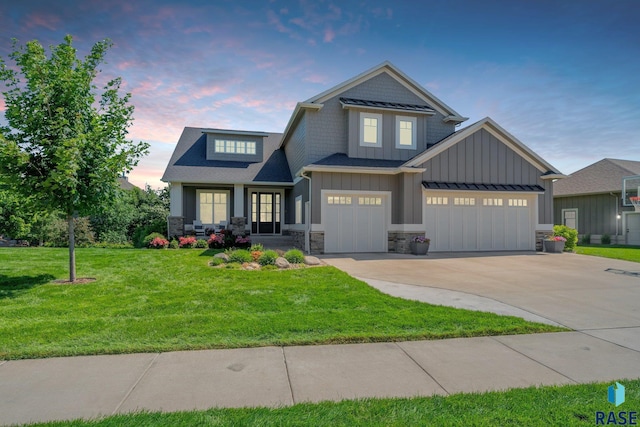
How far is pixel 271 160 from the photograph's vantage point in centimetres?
1920

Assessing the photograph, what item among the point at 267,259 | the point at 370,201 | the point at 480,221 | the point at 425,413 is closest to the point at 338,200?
the point at 370,201

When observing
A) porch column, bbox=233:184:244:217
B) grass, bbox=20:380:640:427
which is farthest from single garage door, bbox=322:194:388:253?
grass, bbox=20:380:640:427

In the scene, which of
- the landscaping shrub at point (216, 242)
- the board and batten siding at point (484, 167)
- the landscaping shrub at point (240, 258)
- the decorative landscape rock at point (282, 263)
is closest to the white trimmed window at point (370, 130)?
the board and batten siding at point (484, 167)

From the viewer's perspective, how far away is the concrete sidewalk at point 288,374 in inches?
117

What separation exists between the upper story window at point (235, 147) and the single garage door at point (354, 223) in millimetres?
7595

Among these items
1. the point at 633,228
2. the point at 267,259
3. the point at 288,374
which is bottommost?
the point at 288,374

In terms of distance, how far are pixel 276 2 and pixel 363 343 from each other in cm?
954

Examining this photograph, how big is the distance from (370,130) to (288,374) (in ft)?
43.2

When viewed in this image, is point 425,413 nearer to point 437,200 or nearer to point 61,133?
point 61,133

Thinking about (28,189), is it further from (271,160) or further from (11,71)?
(271,160)

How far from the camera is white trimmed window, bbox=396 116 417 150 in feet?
51.1

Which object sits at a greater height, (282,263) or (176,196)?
(176,196)

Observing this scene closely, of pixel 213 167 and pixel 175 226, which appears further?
pixel 213 167

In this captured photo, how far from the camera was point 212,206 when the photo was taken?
1772 centimetres
